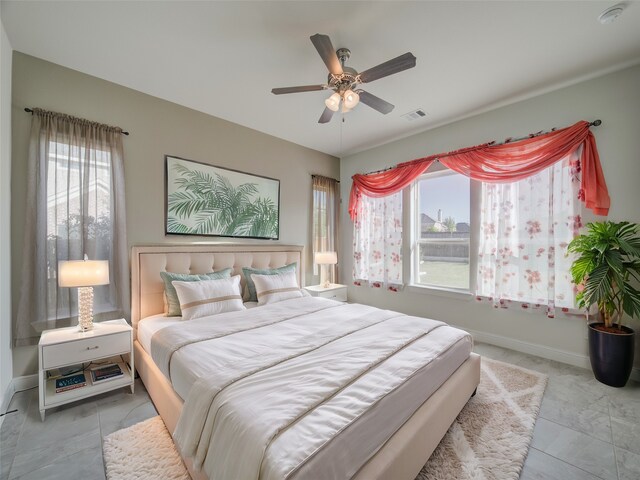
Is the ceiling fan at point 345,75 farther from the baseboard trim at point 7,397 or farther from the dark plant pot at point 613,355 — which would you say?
the baseboard trim at point 7,397

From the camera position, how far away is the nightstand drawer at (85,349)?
192cm

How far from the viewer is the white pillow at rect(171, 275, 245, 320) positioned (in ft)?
8.00

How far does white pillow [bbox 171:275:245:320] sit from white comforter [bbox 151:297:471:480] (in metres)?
0.24

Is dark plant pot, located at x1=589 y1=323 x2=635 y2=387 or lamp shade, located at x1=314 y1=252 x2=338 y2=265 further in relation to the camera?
lamp shade, located at x1=314 y1=252 x2=338 y2=265

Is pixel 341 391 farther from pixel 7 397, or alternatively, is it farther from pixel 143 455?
pixel 7 397

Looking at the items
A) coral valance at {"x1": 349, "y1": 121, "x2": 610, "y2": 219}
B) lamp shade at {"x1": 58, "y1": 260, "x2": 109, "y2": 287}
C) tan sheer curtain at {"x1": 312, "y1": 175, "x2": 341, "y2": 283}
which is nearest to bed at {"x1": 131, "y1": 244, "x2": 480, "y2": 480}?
lamp shade at {"x1": 58, "y1": 260, "x2": 109, "y2": 287}

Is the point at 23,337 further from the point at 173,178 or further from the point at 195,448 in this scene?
the point at 195,448

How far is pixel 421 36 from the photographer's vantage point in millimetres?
2035

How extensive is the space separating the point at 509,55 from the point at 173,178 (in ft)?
11.1

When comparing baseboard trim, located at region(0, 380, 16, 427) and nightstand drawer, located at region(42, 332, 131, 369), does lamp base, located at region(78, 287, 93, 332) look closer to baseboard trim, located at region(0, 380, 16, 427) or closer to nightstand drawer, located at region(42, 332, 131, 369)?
nightstand drawer, located at region(42, 332, 131, 369)

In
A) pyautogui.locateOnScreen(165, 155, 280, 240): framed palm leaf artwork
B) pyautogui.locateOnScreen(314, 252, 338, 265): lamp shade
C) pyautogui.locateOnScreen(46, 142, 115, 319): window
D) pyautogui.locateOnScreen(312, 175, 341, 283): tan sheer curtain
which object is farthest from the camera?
pyautogui.locateOnScreen(312, 175, 341, 283): tan sheer curtain

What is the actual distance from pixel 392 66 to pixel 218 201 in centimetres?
238

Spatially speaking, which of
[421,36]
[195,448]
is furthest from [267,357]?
[421,36]

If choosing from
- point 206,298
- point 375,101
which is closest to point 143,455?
point 206,298
